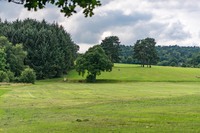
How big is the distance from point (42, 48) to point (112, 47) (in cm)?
Answer: 3164

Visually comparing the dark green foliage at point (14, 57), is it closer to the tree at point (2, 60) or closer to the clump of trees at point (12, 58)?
the clump of trees at point (12, 58)

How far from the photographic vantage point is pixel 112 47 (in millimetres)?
155500

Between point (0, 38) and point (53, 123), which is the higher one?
point (0, 38)

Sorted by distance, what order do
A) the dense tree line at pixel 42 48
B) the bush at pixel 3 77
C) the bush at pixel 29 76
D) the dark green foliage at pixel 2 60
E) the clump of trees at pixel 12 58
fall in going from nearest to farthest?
the bush at pixel 3 77 < the bush at pixel 29 76 < the dark green foliage at pixel 2 60 < the clump of trees at pixel 12 58 < the dense tree line at pixel 42 48

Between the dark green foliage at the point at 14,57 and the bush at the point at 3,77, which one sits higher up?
the dark green foliage at the point at 14,57

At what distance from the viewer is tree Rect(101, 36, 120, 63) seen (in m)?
156

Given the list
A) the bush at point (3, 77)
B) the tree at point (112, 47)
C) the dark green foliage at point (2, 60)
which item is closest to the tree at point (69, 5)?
the bush at point (3, 77)

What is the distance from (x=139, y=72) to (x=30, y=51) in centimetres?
3892

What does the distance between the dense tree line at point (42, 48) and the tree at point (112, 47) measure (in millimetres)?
14935

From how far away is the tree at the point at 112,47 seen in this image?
510 feet

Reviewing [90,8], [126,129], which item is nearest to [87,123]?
[126,129]

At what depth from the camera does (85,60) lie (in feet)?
388

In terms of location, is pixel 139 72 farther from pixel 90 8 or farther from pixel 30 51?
pixel 90 8

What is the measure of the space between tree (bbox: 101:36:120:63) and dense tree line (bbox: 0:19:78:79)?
1494cm
